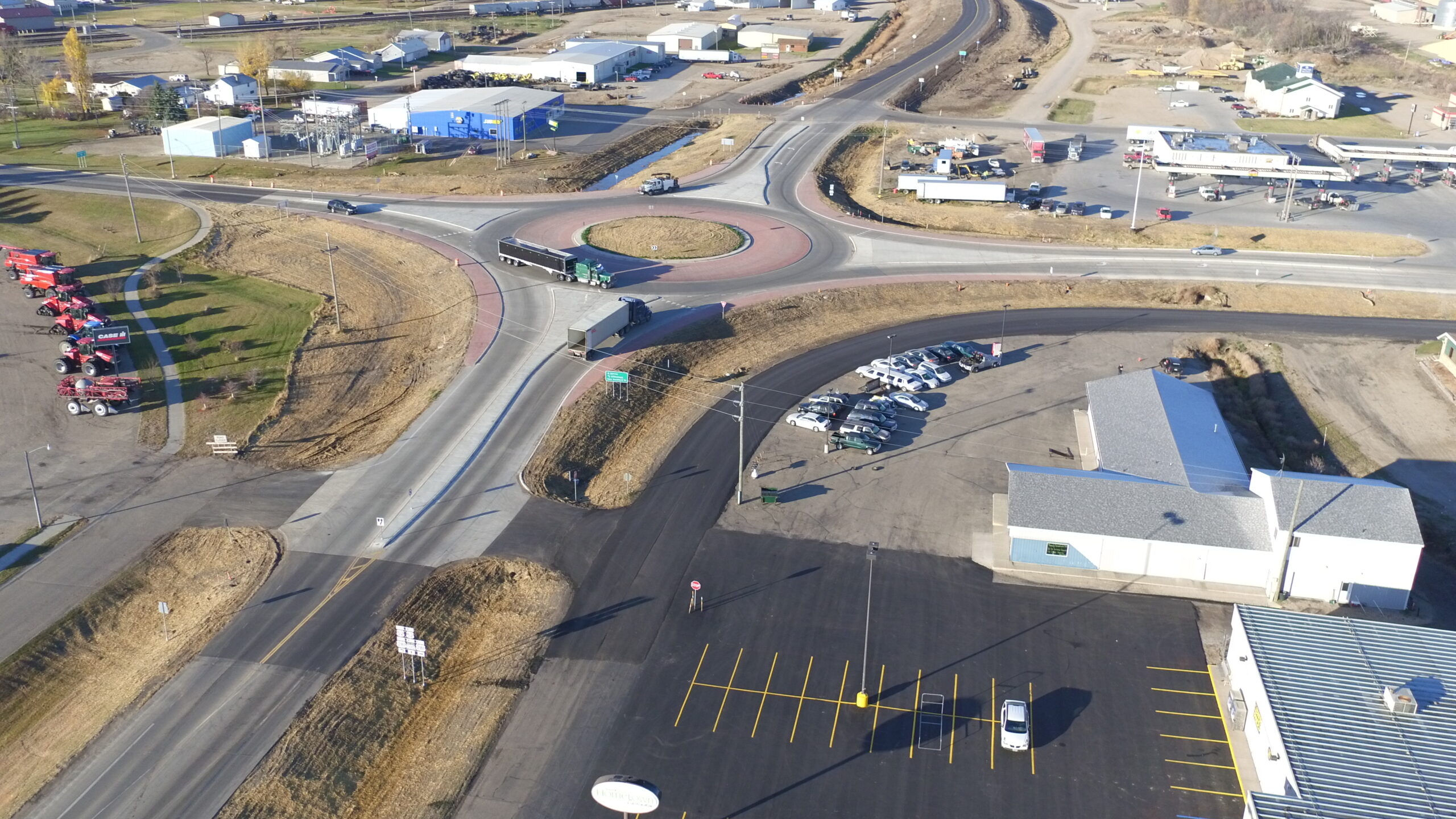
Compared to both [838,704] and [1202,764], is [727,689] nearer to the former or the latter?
[838,704]

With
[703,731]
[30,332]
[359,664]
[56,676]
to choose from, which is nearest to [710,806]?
[703,731]

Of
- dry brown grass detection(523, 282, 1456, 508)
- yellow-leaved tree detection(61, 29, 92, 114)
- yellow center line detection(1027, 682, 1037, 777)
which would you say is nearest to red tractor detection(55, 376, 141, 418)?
dry brown grass detection(523, 282, 1456, 508)

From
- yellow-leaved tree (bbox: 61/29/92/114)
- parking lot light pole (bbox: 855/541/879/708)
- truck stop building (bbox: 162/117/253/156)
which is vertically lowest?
parking lot light pole (bbox: 855/541/879/708)

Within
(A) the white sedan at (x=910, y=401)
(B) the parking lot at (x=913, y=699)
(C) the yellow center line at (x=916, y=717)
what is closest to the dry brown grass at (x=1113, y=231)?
(A) the white sedan at (x=910, y=401)

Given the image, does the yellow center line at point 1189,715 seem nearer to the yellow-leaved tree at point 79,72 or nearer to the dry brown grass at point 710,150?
the dry brown grass at point 710,150

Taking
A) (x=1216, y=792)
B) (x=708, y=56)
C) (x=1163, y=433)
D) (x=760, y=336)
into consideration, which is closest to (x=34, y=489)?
(x=760, y=336)

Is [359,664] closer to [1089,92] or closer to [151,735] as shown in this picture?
[151,735]

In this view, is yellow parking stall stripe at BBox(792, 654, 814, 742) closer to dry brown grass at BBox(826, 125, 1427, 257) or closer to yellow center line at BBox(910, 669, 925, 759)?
yellow center line at BBox(910, 669, 925, 759)
